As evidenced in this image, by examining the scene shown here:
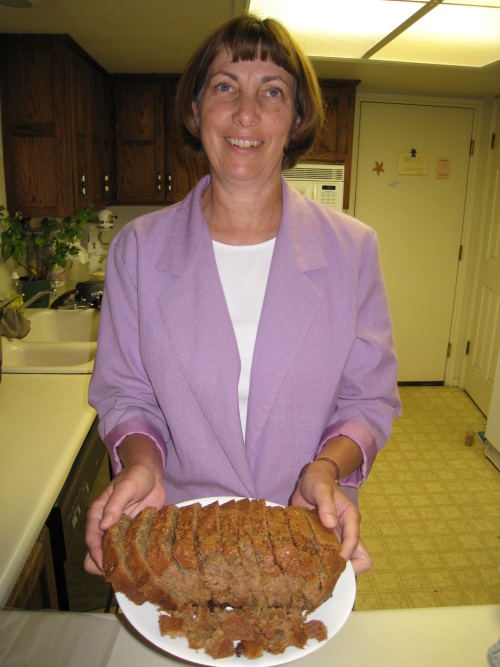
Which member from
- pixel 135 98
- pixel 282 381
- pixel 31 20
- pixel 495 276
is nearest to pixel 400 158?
pixel 495 276

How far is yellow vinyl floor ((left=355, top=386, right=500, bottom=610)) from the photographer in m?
2.41

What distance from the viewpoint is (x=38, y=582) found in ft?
4.23

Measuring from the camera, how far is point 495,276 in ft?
13.8

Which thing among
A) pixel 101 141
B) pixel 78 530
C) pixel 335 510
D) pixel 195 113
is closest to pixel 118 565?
pixel 335 510

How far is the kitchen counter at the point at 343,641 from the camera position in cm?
79

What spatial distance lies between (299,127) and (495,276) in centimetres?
348

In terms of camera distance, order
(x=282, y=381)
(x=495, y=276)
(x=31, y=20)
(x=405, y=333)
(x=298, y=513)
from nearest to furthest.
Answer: (x=298, y=513) → (x=282, y=381) → (x=31, y=20) → (x=495, y=276) → (x=405, y=333)

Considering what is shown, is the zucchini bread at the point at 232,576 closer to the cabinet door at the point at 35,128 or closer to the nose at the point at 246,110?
the nose at the point at 246,110

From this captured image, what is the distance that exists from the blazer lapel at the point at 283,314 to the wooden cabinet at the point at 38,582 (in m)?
0.58

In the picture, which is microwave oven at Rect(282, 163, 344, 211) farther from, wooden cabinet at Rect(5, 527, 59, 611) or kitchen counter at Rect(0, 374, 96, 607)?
wooden cabinet at Rect(5, 527, 59, 611)

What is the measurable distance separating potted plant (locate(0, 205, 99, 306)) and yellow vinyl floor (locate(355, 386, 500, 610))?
2253mm

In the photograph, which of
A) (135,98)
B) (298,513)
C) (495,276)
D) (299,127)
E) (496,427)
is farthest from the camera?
(495,276)

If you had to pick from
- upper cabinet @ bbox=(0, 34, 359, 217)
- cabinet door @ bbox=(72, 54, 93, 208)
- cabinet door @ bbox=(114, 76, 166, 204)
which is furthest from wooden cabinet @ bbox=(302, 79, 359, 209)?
cabinet door @ bbox=(72, 54, 93, 208)

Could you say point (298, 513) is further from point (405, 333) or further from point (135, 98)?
point (405, 333)
